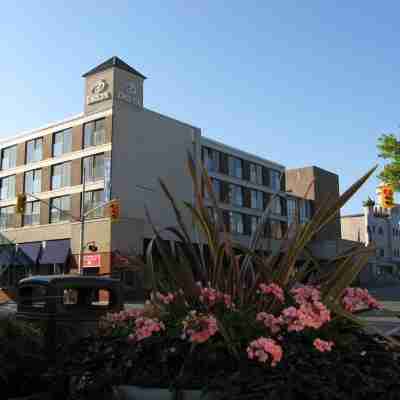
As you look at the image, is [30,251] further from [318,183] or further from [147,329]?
[147,329]

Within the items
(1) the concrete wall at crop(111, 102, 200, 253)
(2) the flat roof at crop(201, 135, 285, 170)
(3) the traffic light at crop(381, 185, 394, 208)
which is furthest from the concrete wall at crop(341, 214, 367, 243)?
(3) the traffic light at crop(381, 185, 394, 208)

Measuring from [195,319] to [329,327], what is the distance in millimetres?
826

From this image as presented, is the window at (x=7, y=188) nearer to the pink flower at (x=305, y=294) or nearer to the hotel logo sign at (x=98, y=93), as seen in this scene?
the hotel logo sign at (x=98, y=93)

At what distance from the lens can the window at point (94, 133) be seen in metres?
43.1

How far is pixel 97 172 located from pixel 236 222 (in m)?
19.0

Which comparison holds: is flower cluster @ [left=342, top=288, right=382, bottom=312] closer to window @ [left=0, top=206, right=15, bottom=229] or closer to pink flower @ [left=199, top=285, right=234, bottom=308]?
pink flower @ [left=199, top=285, right=234, bottom=308]

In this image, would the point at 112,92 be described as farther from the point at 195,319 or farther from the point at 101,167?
the point at 195,319

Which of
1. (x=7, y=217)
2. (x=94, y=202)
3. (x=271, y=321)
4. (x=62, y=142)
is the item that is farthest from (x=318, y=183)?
(x=271, y=321)

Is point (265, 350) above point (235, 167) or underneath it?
underneath

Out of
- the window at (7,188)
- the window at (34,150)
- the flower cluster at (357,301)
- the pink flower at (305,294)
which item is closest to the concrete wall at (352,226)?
the window at (34,150)

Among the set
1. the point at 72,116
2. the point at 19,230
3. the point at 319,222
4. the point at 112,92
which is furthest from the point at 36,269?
the point at 319,222

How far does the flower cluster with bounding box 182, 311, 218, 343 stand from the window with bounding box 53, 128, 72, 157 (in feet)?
145

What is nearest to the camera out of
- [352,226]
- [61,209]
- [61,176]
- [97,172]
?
[97,172]

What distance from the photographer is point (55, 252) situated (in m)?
42.9
